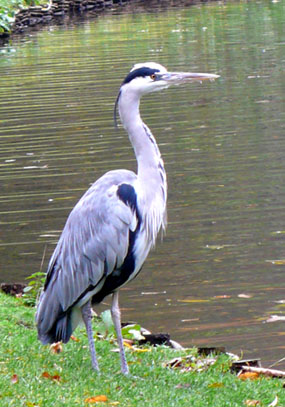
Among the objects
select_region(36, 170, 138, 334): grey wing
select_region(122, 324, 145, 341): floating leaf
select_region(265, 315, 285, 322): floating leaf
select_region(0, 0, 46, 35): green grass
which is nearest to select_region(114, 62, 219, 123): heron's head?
select_region(36, 170, 138, 334): grey wing

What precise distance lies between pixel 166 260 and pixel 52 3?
37776 millimetres

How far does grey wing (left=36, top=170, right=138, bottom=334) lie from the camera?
6.06 m

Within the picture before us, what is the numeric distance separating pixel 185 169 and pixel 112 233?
24.0 feet

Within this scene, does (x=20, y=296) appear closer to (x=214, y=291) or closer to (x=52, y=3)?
(x=214, y=291)

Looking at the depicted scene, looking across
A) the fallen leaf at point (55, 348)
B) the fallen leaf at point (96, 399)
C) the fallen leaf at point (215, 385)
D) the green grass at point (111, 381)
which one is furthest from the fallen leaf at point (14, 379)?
the fallen leaf at point (215, 385)

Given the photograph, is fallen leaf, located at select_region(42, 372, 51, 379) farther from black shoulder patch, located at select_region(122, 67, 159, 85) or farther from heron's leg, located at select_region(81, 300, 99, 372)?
black shoulder patch, located at select_region(122, 67, 159, 85)

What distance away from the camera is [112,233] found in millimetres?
6059

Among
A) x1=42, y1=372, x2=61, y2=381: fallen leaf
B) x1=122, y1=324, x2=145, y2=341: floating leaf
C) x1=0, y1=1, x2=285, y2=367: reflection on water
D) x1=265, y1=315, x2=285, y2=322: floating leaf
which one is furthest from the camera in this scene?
x1=0, y1=1, x2=285, y2=367: reflection on water

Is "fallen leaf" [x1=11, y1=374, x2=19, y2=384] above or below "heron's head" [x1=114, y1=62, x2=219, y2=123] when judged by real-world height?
below

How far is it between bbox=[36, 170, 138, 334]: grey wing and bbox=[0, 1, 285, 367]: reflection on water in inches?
72.4

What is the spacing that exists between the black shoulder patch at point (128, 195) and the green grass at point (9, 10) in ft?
100

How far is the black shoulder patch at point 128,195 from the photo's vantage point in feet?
19.9

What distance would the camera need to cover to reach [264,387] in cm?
596

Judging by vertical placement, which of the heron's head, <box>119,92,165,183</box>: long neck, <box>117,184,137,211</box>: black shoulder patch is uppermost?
the heron's head
